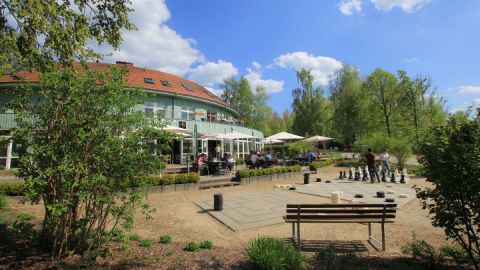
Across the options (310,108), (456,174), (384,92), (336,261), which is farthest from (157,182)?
(310,108)

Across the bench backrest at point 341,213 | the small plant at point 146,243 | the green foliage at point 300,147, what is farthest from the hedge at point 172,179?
the green foliage at point 300,147

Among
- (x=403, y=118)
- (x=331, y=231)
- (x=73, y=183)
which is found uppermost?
(x=403, y=118)

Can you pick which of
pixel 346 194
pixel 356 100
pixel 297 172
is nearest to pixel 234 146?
pixel 297 172

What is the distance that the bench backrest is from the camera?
16.5ft

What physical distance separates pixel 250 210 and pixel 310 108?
117 ft

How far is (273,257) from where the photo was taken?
3.57 meters

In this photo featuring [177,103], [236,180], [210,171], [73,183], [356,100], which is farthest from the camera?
[356,100]

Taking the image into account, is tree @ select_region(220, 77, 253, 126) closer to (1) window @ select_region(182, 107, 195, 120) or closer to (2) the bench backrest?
(1) window @ select_region(182, 107, 195, 120)

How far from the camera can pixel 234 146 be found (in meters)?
25.8

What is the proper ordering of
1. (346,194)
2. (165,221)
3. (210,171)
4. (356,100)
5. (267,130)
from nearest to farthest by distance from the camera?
1. (165,221)
2. (346,194)
3. (210,171)
4. (356,100)
5. (267,130)

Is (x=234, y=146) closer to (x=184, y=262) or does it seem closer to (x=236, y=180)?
(x=236, y=180)

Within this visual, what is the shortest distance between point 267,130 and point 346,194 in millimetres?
37222

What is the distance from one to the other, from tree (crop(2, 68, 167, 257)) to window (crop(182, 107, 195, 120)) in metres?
20.6

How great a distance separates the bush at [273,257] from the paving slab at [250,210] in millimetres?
2386
